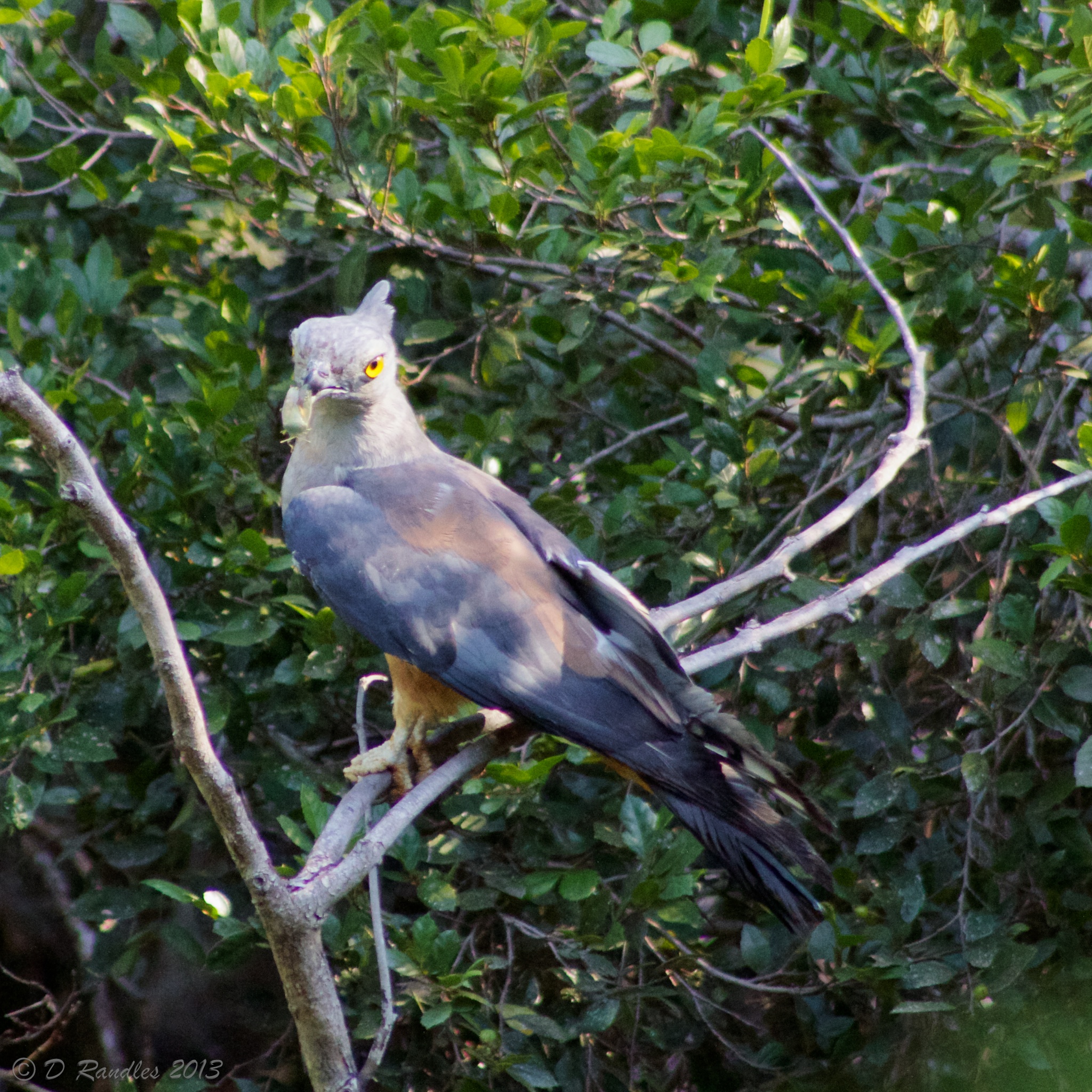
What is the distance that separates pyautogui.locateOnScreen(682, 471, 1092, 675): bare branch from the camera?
8.41 ft

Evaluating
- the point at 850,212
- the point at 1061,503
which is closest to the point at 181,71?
the point at 850,212

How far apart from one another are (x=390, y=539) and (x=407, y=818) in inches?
38.4

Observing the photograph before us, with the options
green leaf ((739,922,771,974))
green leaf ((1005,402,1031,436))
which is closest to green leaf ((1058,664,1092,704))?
green leaf ((1005,402,1031,436))

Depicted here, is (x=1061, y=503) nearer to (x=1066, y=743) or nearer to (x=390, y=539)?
(x=1066, y=743)

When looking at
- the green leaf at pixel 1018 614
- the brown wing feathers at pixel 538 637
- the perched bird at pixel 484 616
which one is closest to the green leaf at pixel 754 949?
the perched bird at pixel 484 616

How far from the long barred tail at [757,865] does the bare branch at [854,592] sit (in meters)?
0.36

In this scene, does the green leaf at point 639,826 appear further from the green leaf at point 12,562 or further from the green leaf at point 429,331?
the green leaf at point 12,562

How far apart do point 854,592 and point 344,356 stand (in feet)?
4.65

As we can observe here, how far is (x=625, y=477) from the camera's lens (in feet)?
11.8

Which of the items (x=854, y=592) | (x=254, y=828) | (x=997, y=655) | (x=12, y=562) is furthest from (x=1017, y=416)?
(x=12, y=562)

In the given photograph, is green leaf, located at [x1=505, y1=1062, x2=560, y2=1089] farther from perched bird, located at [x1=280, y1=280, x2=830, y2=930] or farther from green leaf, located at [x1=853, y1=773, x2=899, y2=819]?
green leaf, located at [x1=853, y1=773, x2=899, y2=819]

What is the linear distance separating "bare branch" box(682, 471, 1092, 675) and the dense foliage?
165 mm

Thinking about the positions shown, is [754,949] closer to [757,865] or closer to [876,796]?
[876,796]

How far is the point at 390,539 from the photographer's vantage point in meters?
2.97
